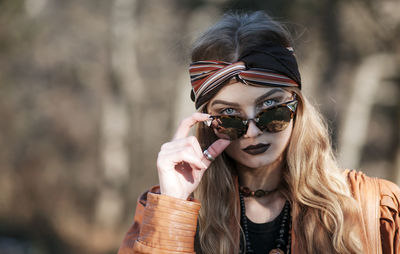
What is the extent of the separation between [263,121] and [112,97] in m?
10.4

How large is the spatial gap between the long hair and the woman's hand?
198 mm

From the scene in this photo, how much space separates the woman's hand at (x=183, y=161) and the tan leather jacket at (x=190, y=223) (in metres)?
0.09

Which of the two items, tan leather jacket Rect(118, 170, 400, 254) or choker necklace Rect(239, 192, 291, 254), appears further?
choker necklace Rect(239, 192, 291, 254)

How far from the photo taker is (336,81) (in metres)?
11.7

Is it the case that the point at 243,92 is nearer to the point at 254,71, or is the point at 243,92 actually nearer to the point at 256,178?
the point at 254,71

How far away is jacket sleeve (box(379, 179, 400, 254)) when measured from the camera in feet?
6.79

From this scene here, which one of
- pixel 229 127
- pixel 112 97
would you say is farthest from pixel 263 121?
pixel 112 97

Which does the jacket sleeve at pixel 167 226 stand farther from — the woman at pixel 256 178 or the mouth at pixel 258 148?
the mouth at pixel 258 148

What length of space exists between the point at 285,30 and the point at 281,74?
12.1 inches

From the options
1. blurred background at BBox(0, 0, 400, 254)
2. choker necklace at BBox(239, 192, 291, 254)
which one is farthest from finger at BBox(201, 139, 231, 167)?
blurred background at BBox(0, 0, 400, 254)

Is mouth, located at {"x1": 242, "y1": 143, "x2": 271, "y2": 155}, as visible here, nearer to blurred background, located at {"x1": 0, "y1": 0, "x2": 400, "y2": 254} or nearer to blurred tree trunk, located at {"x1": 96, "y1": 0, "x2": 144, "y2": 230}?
blurred background, located at {"x1": 0, "y1": 0, "x2": 400, "y2": 254}

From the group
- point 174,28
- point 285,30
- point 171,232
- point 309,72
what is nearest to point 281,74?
point 285,30

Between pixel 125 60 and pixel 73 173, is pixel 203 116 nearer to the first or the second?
pixel 125 60

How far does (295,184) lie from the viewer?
2.28 meters
